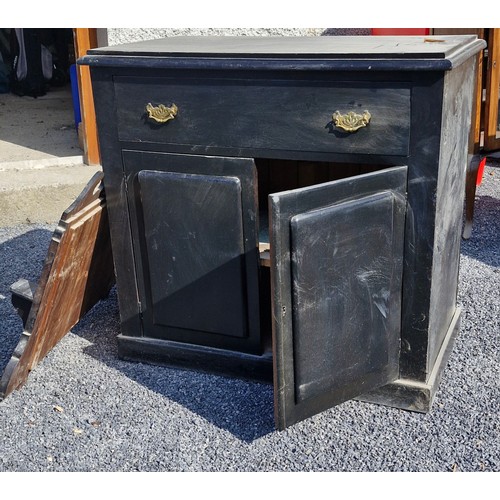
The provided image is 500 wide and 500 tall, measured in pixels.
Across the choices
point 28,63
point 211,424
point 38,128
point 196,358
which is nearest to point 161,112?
point 196,358

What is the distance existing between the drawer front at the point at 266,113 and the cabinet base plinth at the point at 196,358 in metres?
0.76

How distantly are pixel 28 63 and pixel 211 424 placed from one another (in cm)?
533

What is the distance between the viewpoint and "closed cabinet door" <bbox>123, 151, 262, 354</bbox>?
249cm

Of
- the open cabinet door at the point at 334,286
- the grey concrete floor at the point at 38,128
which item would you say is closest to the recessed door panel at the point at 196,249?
the open cabinet door at the point at 334,286

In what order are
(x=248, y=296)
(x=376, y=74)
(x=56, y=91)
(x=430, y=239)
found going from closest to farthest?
(x=376, y=74), (x=430, y=239), (x=248, y=296), (x=56, y=91)

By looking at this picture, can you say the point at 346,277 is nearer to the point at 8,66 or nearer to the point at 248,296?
the point at 248,296

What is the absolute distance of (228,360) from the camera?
Result: 2719mm

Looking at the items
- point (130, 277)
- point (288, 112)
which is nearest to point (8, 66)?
point (130, 277)

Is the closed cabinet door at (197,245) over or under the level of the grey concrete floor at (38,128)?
over

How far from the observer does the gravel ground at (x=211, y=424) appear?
229 cm

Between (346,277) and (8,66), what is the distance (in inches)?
230

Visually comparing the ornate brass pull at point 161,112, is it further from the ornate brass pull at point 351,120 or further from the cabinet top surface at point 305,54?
the ornate brass pull at point 351,120

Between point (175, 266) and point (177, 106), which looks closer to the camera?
point (177, 106)

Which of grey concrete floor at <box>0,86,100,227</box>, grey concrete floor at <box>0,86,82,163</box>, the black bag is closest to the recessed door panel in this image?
grey concrete floor at <box>0,86,100,227</box>
